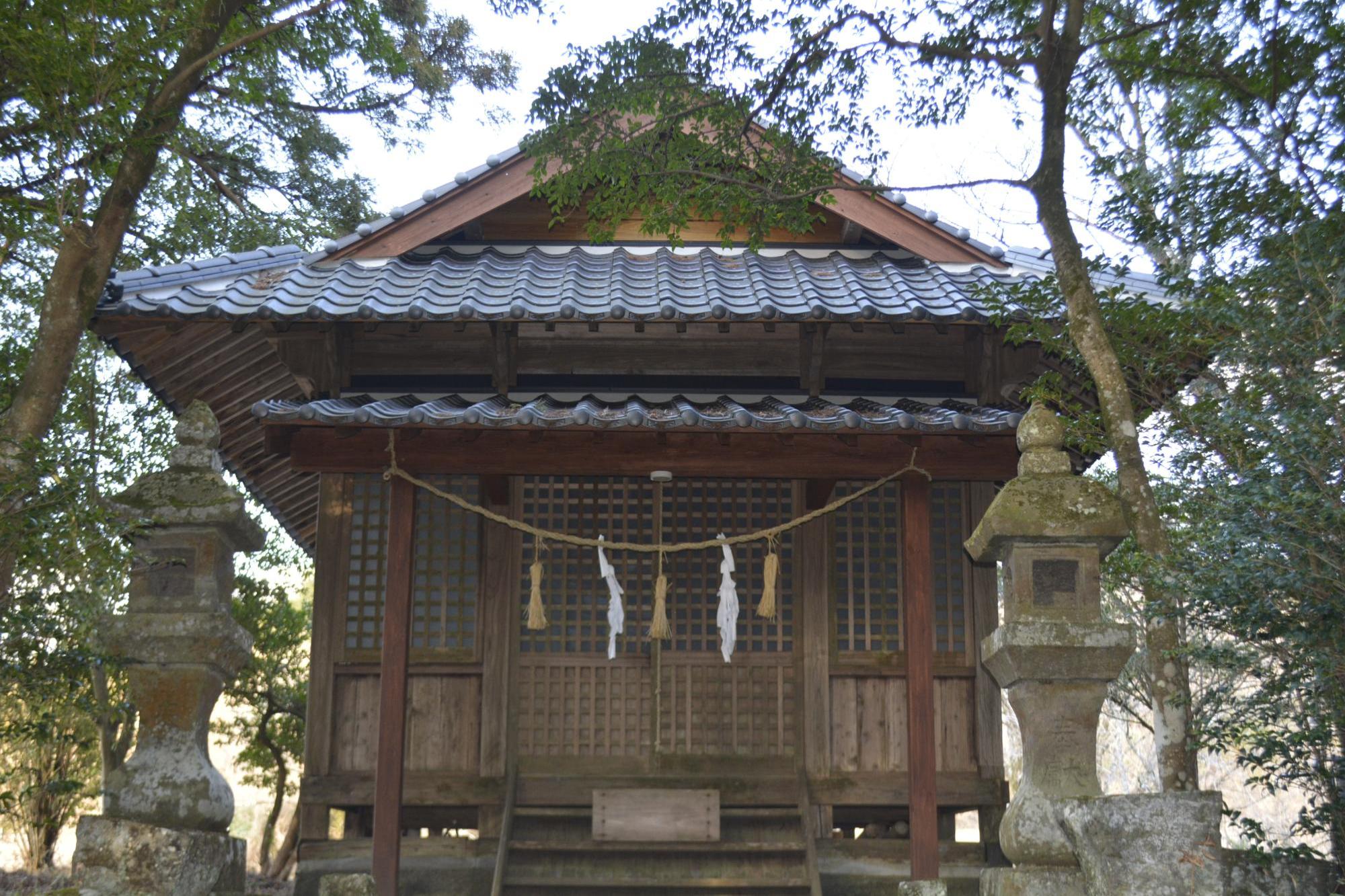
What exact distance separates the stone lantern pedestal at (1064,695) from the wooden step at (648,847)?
311 cm

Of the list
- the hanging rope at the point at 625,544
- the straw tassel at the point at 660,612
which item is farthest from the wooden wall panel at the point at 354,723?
the straw tassel at the point at 660,612

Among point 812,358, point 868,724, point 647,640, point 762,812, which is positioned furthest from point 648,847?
point 812,358

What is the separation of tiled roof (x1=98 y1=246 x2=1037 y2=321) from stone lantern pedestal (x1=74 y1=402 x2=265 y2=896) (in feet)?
6.49

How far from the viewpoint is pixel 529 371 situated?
10.7m

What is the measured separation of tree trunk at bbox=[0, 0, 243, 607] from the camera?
25.6 feet

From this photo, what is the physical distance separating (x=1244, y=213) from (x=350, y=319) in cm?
588

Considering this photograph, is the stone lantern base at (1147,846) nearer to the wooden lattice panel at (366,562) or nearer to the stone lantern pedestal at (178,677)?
the stone lantern pedestal at (178,677)

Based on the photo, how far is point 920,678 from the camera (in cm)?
866

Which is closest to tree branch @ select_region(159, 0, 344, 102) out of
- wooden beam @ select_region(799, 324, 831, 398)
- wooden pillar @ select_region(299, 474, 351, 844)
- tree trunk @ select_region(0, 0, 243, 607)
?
tree trunk @ select_region(0, 0, 243, 607)

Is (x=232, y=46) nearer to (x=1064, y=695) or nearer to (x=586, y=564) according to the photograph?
(x=586, y=564)

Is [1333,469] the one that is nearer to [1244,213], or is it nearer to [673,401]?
[1244,213]

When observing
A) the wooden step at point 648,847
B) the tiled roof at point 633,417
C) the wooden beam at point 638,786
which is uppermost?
the tiled roof at point 633,417

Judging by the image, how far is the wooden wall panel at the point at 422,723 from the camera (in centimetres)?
1018

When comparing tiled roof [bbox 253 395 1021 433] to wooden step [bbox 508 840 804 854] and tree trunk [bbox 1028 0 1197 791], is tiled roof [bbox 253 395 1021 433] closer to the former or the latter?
tree trunk [bbox 1028 0 1197 791]
